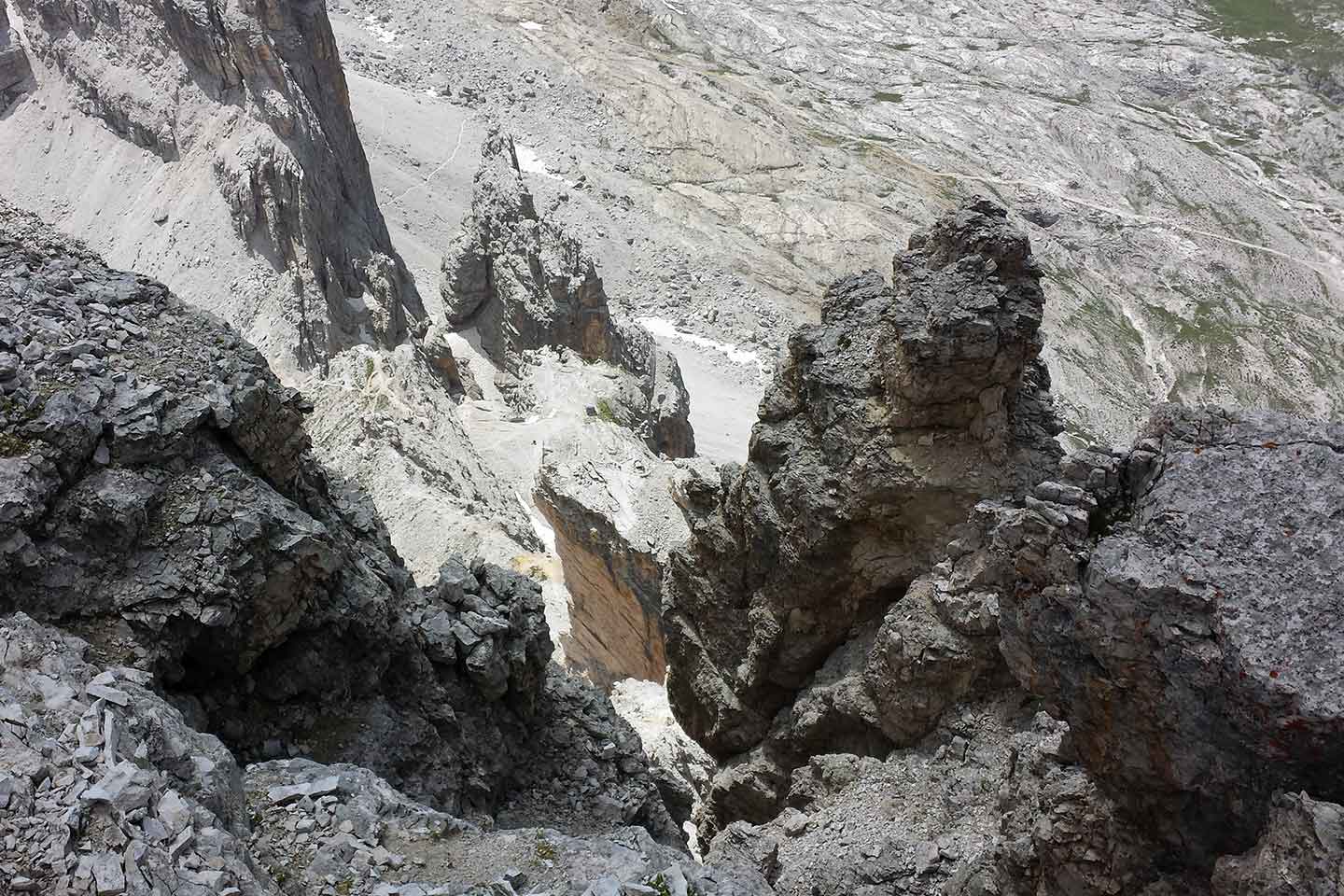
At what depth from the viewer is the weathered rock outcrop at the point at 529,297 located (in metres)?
49.7

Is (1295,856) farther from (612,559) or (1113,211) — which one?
(1113,211)

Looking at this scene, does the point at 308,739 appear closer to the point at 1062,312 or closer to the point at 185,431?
the point at 185,431

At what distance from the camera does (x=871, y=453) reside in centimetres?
1755

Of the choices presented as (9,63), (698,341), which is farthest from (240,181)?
(698,341)

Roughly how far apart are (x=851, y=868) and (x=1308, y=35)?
552 ft

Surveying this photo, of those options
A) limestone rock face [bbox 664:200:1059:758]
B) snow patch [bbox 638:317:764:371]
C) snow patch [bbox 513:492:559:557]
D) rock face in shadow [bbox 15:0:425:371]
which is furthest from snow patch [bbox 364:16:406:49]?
limestone rock face [bbox 664:200:1059:758]

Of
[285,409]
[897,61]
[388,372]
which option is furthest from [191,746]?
[897,61]

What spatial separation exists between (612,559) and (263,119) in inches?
1224

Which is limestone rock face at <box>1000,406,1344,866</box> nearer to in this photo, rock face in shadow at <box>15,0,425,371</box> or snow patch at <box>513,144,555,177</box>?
rock face in shadow at <box>15,0,425,371</box>

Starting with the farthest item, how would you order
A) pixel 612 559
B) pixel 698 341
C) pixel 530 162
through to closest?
pixel 530 162 < pixel 698 341 < pixel 612 559

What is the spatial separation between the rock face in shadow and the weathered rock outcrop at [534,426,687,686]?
17.7 meters

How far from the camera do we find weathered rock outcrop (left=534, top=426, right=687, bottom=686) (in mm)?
27891

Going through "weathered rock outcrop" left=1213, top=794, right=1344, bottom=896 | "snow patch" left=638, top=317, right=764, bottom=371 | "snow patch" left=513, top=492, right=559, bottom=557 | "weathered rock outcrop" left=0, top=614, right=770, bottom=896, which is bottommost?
"snow patch" left=638, top=317, right=764, bottom=371

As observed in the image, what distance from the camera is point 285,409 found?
14039mm
